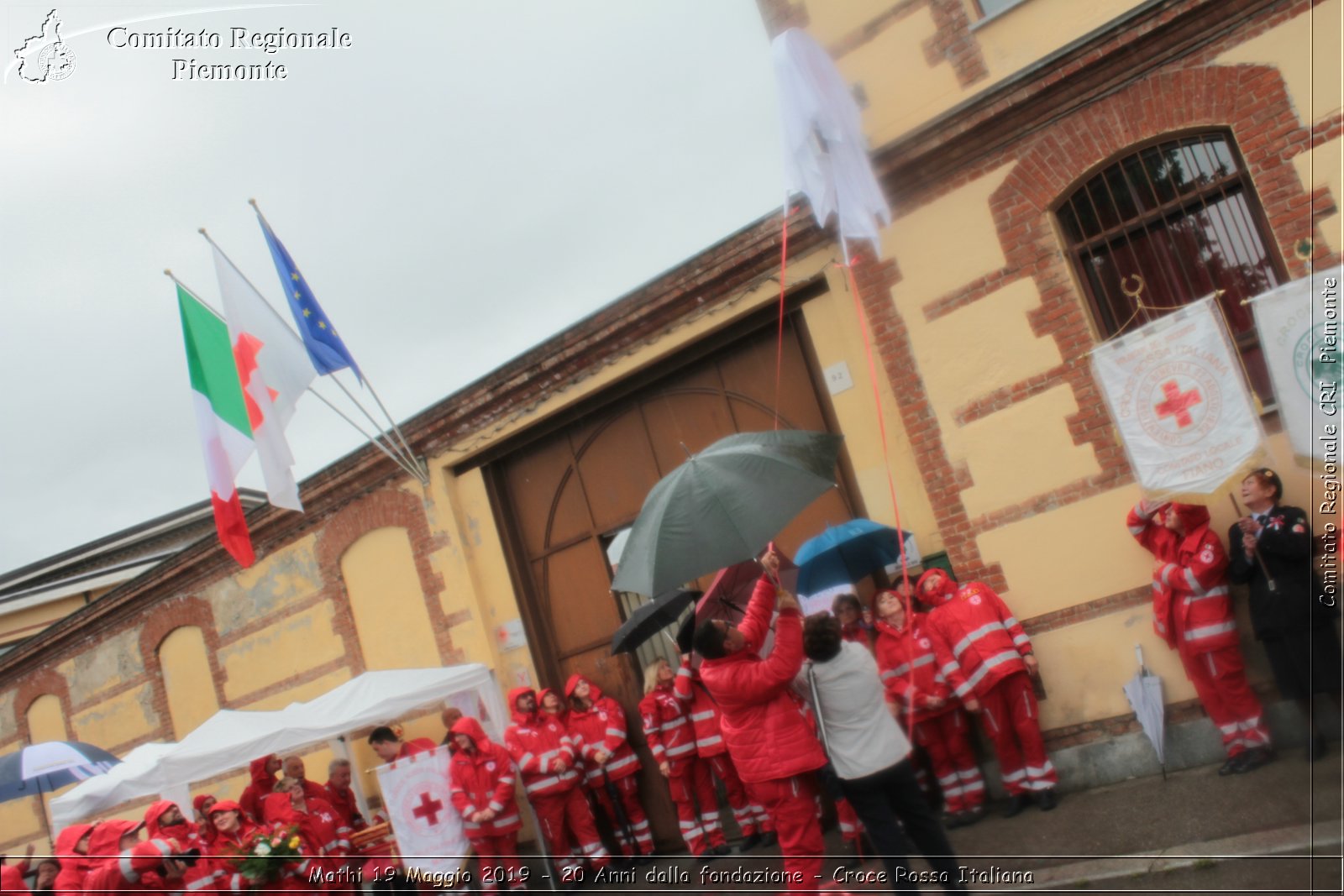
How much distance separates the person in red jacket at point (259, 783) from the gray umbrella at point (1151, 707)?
27.5 feet

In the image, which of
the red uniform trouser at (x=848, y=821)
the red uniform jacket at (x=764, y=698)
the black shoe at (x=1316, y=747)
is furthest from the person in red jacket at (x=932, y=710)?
the black shoe at (x=1316, y=747)

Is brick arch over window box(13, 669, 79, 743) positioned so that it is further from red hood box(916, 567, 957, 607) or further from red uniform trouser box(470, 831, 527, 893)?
red hood box(916, 567, 957, 607)

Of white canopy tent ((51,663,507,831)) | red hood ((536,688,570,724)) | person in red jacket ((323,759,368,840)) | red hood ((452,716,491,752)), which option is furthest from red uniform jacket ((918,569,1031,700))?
person in red jacket ((323,759,368,840))

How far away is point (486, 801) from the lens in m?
9.87

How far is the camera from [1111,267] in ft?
25.1

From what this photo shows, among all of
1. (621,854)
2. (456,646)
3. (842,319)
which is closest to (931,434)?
(842,319)

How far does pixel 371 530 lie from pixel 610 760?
4.56m

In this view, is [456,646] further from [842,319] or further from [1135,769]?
[1135,769]

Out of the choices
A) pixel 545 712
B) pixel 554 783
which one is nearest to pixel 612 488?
pixel 545 712

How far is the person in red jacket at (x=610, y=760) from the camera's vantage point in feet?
34.1

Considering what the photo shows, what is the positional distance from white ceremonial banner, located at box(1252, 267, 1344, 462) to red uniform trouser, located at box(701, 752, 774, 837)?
543 centimetres

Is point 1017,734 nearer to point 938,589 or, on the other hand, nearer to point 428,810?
point 938,589

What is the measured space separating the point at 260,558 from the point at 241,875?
605cm

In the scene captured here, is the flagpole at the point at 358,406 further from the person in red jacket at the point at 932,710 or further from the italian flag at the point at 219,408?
the person in red jacket at the point at 932,710
